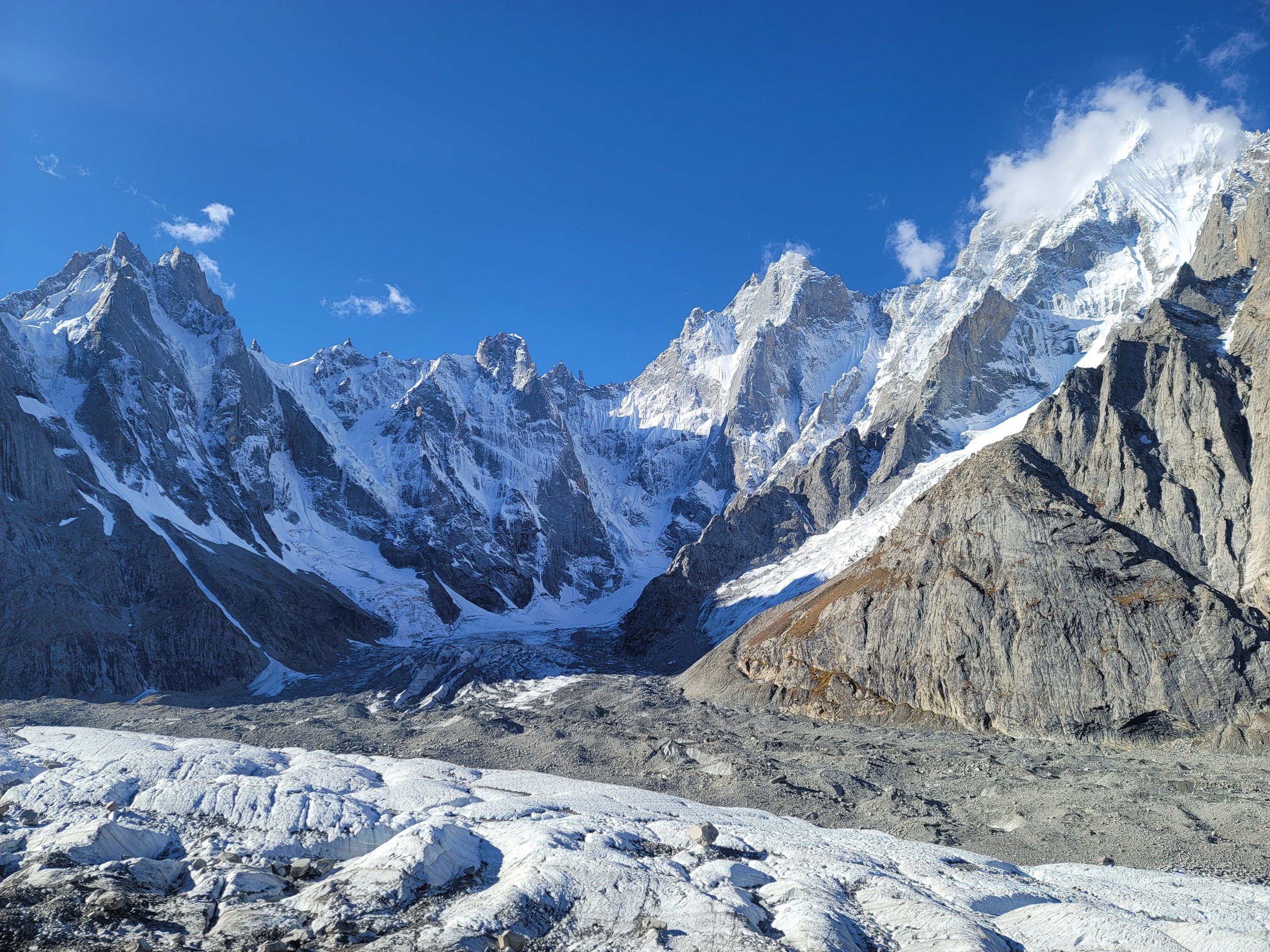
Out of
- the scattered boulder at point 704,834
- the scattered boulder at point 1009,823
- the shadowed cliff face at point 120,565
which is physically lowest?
the scattered boulder at point 1009,823

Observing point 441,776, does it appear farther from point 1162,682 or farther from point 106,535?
point 106,535

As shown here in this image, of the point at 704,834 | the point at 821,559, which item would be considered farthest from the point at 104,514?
the point at 821,559

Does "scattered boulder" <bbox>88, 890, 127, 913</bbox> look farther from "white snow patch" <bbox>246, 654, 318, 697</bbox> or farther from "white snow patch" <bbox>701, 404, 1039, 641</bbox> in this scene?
"white snow patch" <bbox>701, 404, 1039, 641</bbox>

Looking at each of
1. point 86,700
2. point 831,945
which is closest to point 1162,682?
point 831,945

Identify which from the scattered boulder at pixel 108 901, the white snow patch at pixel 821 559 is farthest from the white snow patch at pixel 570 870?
the white snow patch at pixel 821 559

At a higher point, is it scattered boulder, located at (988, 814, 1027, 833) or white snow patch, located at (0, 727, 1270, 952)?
white snow patch, located at (0, 727, 1270, 952)

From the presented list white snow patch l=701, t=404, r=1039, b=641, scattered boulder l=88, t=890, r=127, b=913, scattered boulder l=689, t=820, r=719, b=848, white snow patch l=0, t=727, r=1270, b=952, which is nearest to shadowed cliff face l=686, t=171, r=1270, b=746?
white snow patch l=701, t=404, r=1039, b=641

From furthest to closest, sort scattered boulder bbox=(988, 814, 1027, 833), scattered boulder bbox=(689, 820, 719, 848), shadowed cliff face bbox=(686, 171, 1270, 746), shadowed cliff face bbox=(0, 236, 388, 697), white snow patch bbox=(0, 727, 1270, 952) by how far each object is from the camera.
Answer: shadowed cliff face bbox=(0, 236, 388, 697) → shadowed cliff face bbox=(686, 171, 1270, 746) → scattered boulder bbox=(988, 814, 1027, 833) → scattered boulder bbox=(689, 820, 719, 848) → white snow patch bbox=(0, 727, 1270, 952)

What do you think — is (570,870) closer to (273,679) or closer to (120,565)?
(273,679)

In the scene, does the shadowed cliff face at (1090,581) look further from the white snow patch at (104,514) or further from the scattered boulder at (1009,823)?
the white snow patch at (104,514)
